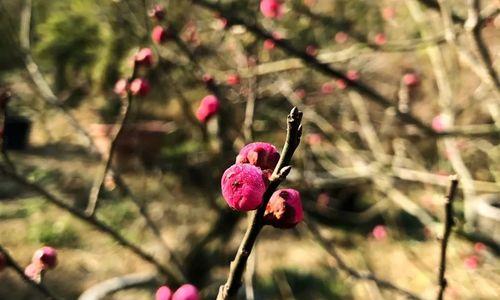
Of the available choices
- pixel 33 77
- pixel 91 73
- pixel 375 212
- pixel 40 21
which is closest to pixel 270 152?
pixel 33 77

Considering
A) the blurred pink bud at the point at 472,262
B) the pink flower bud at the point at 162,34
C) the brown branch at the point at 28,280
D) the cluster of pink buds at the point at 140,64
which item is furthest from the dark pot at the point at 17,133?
the brown branch at the point at 28,280

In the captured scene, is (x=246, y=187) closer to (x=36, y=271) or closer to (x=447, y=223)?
(x=447, y=223)

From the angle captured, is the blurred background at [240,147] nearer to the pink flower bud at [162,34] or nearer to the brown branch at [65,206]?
the pink flower bud at [162,34]

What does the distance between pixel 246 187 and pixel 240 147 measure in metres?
1.72

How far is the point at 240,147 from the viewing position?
2170 millimetres

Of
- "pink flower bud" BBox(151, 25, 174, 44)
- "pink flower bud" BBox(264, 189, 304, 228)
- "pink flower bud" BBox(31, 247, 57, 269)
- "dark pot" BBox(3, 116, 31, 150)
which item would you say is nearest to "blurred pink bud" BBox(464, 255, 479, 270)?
"pink flower bud" BBox(151, 25, 174, 44)

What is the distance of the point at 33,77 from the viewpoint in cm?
179

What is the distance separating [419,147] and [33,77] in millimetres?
3904

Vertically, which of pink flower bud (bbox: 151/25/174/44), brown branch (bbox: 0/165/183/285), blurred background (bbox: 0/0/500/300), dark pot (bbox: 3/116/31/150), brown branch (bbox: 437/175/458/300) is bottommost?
dark pot (bbox: 3/116/31/150)

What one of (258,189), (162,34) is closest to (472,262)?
(162,34)

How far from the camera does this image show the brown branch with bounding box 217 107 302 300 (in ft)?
1.29

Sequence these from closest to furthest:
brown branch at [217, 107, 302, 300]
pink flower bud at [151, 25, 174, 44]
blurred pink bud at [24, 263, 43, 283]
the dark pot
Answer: brown branch at [217, 107, 302, 300] → blurred pink bud at [24, 263, 43, 283] → pink flower bud at [151, 25, 174, 44] → the dark pot

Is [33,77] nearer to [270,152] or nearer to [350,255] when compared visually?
[270,152]

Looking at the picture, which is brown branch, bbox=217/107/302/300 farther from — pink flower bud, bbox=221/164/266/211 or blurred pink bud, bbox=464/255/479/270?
blurred pink bud, bbox=464/255/479/270
